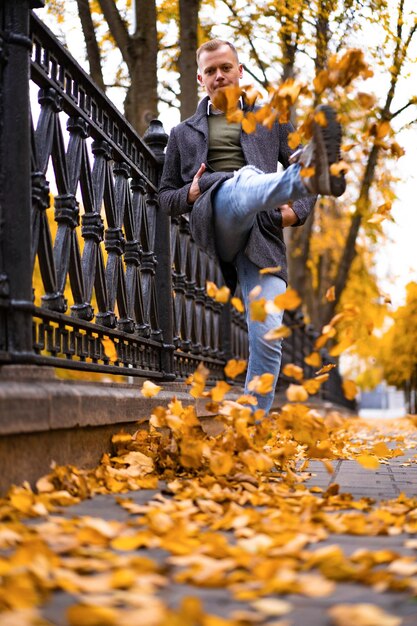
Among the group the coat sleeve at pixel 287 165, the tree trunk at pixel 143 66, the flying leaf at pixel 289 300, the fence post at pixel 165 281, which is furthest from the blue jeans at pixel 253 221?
the tree trunk at pixel 143 66

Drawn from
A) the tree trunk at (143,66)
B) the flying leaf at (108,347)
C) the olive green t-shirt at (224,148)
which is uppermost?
the tree trunk at (143,66)

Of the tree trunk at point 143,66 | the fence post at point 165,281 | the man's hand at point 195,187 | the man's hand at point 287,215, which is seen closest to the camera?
the man's hand at point 195,187

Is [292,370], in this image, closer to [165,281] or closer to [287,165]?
[287,165]

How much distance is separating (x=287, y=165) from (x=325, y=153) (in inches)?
56.6

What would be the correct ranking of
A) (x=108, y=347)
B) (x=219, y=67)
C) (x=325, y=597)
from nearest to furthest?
(x=325, y=597) < (x=108, y=347) < (x=219, y=67)

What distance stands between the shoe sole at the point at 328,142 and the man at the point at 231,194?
23.9 inches

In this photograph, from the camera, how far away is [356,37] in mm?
11844

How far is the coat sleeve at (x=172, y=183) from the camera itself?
4.63 m

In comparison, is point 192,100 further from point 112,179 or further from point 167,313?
point 112,179

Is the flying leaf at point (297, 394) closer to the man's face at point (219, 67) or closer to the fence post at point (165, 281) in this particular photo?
the man's face at point (219, 67)

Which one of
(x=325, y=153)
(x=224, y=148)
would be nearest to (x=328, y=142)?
(x=325, y=153)

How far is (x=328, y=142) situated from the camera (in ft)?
11.0

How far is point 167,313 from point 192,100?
15.4 ft

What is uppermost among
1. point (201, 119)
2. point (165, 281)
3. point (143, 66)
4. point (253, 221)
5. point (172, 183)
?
point (143, 66)
